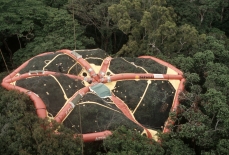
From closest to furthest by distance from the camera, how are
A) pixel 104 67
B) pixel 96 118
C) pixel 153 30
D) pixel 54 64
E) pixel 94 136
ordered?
pixel 94 136 < pixel 96 118 < pixel 54 64 < pixel 104 67 < pixel 153 30

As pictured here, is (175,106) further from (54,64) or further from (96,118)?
(54,64)

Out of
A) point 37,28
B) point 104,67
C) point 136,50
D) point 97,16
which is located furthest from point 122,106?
point 37,28

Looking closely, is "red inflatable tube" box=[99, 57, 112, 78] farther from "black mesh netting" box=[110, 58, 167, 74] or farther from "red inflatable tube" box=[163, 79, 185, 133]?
"red inflatable tube" box=[163, 79, 185, 133]

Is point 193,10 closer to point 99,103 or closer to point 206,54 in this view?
point 206,54

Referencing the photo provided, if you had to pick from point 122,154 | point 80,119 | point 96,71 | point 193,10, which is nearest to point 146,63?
point 96,71

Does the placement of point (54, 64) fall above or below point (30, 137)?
above

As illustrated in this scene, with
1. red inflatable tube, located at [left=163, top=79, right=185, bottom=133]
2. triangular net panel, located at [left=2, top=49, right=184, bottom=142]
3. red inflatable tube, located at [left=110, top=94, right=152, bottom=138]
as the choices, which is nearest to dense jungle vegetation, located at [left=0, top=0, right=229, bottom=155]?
red inflatable tube, located at [left=163, top=79, right=185, bottom=133]

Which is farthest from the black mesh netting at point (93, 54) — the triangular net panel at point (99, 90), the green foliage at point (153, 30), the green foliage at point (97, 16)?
the green foliage at point (97, 16)
